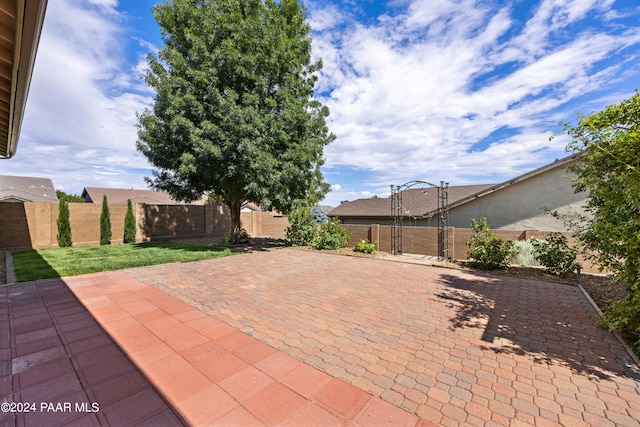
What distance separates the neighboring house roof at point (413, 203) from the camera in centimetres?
1609

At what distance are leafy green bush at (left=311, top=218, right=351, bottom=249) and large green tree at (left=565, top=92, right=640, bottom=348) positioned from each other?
8038 mm

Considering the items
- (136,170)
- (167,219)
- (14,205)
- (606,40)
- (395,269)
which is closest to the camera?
(606,40)

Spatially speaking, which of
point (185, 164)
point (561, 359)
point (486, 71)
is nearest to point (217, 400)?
point (561, 359)

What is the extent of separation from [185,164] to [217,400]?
8207 millimetres

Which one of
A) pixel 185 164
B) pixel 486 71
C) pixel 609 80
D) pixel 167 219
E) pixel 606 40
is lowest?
pixel 167 219

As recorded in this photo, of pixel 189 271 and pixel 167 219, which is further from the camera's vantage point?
pixel 167 219

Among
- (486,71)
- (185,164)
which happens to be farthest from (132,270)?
(486,71)

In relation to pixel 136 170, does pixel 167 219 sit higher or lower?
lower

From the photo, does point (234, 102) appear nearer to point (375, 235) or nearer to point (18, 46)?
point (18, 46)

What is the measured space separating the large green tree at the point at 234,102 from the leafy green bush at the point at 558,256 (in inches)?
297

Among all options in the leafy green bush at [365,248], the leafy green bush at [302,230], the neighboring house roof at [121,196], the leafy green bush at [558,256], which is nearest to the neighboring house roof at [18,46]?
the leafy green bush at [302,230]

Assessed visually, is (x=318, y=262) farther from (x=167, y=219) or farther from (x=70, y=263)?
(x=167, y=219)

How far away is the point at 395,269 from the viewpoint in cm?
741

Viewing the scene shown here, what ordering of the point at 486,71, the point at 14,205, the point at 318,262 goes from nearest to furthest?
the point at 318,262
the point at 486,71
the point at 14,205
